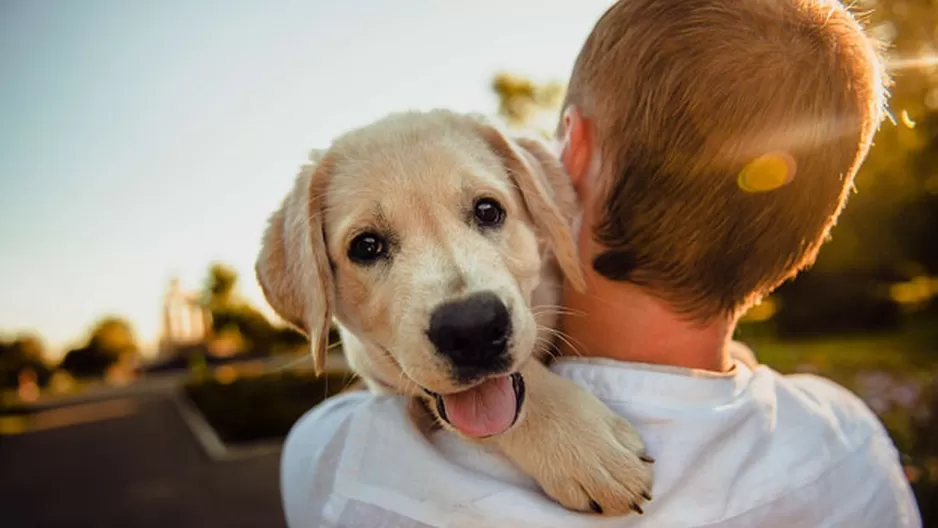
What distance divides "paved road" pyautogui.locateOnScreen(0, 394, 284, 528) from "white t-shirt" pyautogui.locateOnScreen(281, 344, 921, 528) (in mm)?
9981

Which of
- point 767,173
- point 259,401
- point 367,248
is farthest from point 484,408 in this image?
point 259,401

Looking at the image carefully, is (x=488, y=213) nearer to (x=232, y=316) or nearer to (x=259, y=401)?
(x=259, y=401)

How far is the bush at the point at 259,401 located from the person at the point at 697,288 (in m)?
14.3

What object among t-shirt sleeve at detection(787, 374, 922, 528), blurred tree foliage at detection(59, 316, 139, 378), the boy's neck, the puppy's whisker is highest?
the boy's neck

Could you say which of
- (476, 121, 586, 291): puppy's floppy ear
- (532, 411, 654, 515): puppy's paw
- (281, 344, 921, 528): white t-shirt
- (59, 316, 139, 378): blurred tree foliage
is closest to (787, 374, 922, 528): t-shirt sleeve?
(281, 344, 921, 528): white t-shirt

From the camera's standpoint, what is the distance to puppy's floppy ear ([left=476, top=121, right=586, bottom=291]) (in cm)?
271

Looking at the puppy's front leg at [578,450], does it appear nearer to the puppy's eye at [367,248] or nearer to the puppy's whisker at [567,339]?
the puppy's whisker at [567,339]

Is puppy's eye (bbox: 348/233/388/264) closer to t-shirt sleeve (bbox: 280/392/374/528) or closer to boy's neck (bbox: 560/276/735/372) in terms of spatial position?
t-shirt sleeve (bbox: 280/392/374/528)

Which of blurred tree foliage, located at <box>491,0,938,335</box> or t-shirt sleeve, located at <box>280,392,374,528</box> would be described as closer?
t-shirt sleeve, located at <box>280,392,374,528</box>

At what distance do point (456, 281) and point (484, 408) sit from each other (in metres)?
0.41

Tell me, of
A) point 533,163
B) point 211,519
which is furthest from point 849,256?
point 533,163

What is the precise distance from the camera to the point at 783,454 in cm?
224

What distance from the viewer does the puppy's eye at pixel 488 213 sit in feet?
9.56

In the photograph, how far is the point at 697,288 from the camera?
2.44 metres
